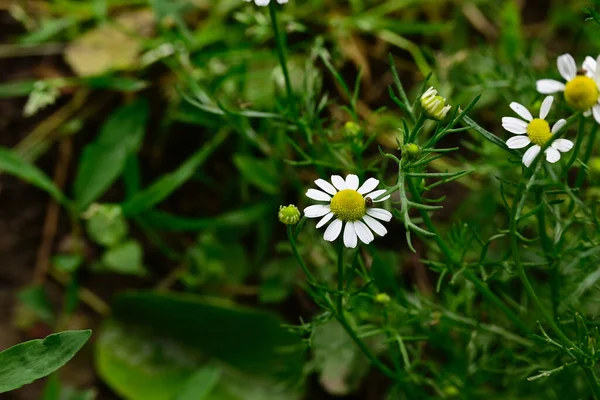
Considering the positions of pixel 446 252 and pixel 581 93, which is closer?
pixel 581 93

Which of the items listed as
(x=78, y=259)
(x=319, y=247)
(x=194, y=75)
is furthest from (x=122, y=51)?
(x=319, y=247)

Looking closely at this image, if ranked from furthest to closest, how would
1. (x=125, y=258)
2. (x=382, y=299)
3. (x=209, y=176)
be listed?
(x=209, y=176) < (x=125, y=258) < (x=382, y=299)

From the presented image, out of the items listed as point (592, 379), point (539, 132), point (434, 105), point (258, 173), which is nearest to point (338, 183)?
point (434, 105)

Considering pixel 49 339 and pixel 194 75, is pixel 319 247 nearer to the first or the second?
pixel 194 75

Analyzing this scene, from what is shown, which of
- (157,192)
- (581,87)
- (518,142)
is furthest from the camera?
(157,192)

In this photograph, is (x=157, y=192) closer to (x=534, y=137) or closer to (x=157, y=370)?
(x=157, y=370)

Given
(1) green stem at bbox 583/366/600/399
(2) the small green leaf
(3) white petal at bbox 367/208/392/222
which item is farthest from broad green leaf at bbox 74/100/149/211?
(1) green stem at bbox 583/366/600/399

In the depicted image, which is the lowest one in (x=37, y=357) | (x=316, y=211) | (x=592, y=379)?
(x=592, y=379)

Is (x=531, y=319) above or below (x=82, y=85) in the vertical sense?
below
